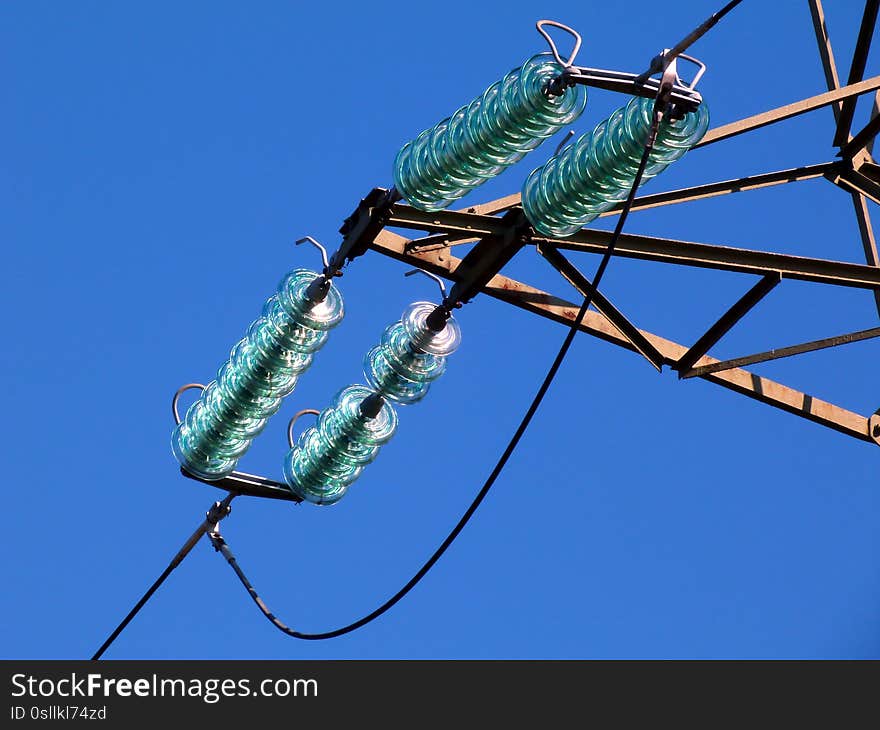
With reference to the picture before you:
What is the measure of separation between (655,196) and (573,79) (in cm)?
265

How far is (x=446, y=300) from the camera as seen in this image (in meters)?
10.8

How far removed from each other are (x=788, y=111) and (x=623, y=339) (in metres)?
1.99

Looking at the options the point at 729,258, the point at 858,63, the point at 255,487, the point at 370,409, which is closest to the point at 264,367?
the point at 370,409

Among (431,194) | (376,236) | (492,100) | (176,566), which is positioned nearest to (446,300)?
(376,236)

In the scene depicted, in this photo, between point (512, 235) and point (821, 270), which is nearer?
point (512, 235)

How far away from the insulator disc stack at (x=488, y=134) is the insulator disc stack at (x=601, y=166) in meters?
0.24

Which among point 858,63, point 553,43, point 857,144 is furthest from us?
point 857,144

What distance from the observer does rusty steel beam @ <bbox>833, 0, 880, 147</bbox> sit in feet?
38.3

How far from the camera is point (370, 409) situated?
1123 centimetres

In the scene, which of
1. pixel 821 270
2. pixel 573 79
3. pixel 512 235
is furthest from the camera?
pixel 821 270

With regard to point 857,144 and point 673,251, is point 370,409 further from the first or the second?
point 857,144

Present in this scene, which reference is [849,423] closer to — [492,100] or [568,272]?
[568,272]

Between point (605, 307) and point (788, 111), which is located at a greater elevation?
point (788, 111)

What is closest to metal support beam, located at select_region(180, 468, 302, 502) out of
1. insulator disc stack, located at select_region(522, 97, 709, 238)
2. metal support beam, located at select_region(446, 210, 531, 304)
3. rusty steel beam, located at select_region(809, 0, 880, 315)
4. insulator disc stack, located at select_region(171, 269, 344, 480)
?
insulator disc stack, located at select_region(171, 269, 344, 480)
